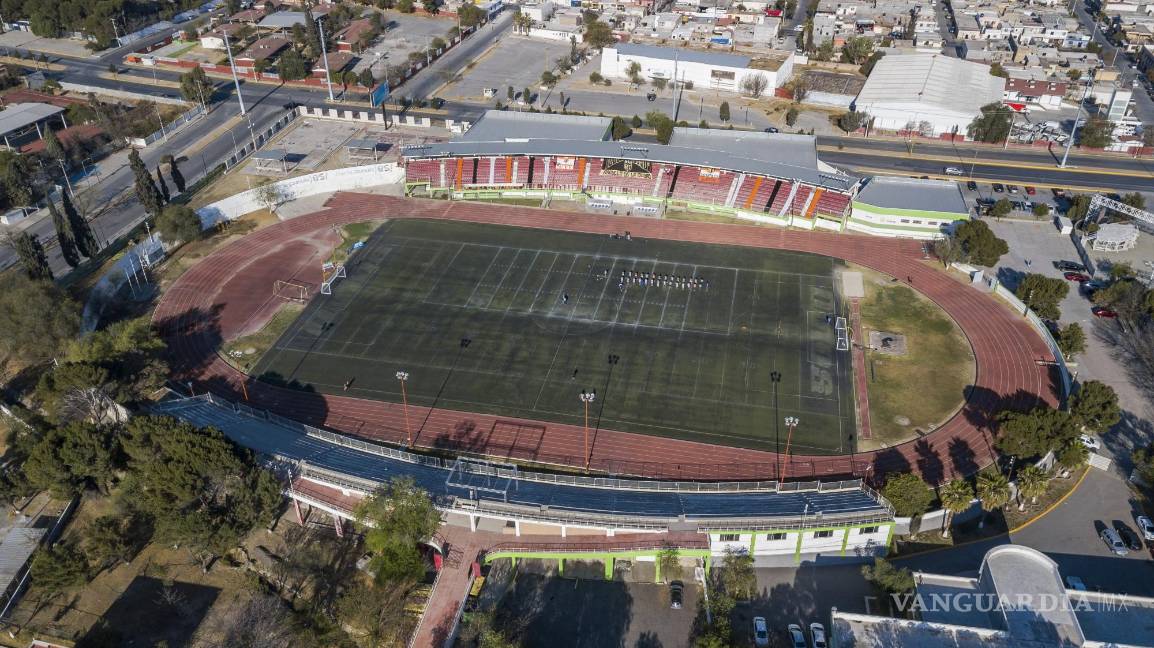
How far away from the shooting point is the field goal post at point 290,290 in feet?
236

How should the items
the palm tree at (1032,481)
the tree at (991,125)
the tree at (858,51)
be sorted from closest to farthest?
the palm tree at (1032,481) < the tree at (991,125) < the tree at (858,51)

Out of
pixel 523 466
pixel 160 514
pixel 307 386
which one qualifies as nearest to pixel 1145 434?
pixel 523 466

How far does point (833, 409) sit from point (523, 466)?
23776mm

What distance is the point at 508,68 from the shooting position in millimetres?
135000

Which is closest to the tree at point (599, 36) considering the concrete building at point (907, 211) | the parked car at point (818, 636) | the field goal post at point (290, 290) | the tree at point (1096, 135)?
the concrete building at point (907, 211)

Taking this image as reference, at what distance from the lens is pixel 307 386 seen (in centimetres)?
6112

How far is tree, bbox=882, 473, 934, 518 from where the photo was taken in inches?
1884

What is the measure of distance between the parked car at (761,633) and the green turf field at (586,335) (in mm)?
14202

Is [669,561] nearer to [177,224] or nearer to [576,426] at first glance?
[576,426]

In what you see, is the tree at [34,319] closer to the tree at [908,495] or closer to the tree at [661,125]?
the tree at [908,495]

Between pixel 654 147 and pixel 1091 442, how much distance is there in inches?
2092

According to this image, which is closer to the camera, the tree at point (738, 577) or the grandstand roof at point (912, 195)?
the tree at point (738, 577)

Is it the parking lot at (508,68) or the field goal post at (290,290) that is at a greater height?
the field goal post at (290,290)

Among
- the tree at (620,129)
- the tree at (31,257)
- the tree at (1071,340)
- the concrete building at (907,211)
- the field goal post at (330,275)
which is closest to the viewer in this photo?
the tree at (1071,340)
